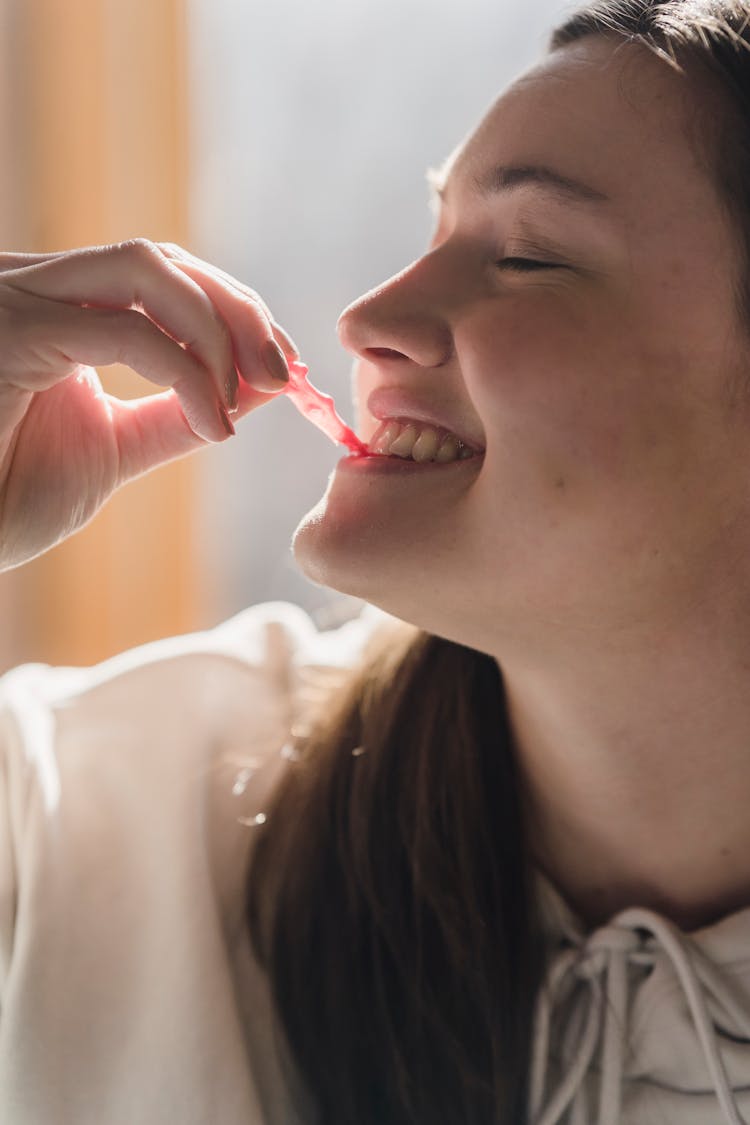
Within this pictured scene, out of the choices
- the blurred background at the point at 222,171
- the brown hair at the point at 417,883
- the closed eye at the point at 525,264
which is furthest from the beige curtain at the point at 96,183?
the closed eye at the point at 525,264

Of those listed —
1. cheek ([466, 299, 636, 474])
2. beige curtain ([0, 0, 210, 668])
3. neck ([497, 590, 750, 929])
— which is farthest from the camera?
beige curtain ([0, 0, 210, 668])

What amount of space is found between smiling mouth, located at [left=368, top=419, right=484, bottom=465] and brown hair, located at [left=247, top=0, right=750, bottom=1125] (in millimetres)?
302

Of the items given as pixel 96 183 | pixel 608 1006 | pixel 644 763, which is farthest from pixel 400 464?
pixel 96 183

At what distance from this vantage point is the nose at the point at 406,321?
0.94 meters

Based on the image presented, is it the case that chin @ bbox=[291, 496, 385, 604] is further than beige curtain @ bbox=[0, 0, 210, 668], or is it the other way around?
beige curtain @ bbox=[0, 0, 210, 668]

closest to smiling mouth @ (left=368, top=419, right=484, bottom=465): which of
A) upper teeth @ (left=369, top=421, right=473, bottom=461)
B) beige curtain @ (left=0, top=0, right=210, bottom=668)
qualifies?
upper teeth @ (left=369, top=421, right=473, bottom=461)

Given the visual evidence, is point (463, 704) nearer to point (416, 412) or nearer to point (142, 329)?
point (416, 412)

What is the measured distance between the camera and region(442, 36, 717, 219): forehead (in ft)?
3.03

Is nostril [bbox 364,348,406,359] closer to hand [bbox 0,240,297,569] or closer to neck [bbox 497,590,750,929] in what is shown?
hand [bbox 0,240,297,569]

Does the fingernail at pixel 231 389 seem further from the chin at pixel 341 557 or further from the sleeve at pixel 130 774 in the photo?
the sleeve at pixel 130 774

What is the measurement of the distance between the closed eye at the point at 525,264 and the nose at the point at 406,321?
51mm

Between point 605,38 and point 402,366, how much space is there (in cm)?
32

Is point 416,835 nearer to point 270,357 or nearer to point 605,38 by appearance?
point 270,357

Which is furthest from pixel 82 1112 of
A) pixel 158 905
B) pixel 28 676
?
pixel 28 676
